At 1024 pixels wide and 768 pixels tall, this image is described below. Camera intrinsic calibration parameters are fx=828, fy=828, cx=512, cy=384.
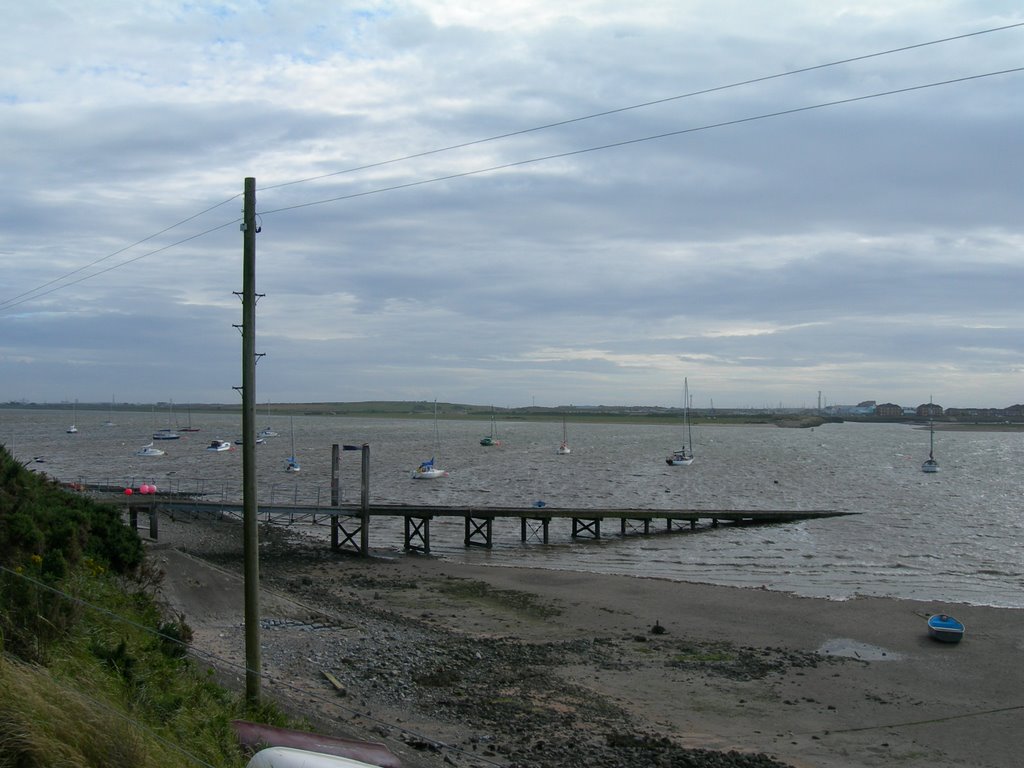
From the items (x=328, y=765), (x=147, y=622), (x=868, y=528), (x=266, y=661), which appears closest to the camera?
(x=328, y=765)

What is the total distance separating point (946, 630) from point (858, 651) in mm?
2987

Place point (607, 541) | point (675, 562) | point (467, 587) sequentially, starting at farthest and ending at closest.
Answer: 1. point (607, 541)
2. point (675, 562)
3. point (467, 587)

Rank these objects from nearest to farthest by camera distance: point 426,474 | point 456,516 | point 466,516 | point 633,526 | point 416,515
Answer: point 416,515 → point 466,516 → point 456,516 → point 633,526 → point 426,474

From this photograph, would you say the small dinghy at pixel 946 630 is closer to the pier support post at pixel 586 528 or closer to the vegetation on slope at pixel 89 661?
the vegetation on slope at pixel 89 661

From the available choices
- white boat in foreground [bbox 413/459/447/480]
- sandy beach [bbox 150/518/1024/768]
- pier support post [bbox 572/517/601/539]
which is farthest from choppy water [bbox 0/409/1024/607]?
sandy beach [bbox 150/518/1024/768]

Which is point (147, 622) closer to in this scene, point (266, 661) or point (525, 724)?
point (266, 661)

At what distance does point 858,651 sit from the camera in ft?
71.9

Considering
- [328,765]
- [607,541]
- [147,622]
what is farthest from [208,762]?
[607,541]

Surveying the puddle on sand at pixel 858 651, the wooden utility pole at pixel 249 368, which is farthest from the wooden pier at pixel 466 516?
the wooden utility pole at pixel 249 368

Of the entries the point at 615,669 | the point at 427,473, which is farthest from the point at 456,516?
the point at 427,473

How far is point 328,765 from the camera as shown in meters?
7.70

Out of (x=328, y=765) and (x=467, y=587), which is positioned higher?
(x=328, y=765)

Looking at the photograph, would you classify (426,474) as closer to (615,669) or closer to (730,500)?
(730,500)

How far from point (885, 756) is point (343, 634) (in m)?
11.8
